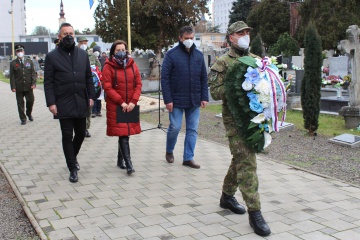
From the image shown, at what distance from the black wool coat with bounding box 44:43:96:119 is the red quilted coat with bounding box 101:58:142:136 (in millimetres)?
363

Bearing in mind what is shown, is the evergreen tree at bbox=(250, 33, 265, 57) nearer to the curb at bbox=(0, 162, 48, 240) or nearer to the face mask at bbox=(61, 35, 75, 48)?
the face mask at bbox=(61, 35, 75, 48)

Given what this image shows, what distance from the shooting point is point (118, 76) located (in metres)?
6.23

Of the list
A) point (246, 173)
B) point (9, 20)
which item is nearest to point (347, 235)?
point (246, 173)

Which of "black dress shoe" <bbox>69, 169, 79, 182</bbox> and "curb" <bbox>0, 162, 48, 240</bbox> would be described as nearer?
"curb" <bbox>0, 162, 48, 240</bbox>

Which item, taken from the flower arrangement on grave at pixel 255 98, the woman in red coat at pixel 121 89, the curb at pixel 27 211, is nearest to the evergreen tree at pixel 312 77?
the woman in red coat at pixel 121 89

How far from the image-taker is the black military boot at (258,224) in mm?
4113

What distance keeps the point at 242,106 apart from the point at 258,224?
1085 mm

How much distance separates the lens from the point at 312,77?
9.33 metres

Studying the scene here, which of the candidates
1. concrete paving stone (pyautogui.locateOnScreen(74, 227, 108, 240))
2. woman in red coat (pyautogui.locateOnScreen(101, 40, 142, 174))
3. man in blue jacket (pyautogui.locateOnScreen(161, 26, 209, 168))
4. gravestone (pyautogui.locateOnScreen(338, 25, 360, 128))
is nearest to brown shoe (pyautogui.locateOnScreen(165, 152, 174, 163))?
man in blue jacket (pyautogui.locateOnScreen(161, 26, 209, 168))

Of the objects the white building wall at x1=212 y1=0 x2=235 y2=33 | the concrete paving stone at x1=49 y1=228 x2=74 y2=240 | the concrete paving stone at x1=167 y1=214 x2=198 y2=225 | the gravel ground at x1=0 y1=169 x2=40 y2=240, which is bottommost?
the gravel ground at x1=0 y1=169 x2=40 y2=240

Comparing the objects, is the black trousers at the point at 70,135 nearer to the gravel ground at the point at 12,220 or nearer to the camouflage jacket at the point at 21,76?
the gravel ground at the point at 12,220

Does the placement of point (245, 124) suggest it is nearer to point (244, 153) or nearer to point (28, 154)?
point (244, 153)

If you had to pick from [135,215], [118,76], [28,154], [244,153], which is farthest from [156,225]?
[28,154]

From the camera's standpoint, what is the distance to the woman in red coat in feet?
20.3
